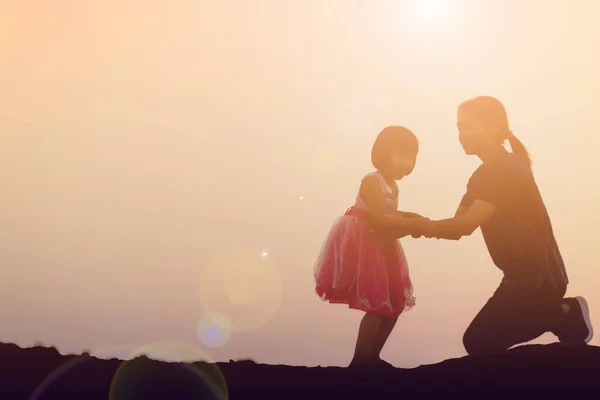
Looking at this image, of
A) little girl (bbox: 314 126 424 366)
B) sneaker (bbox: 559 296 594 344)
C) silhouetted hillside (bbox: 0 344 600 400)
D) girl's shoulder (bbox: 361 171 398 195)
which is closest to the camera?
silhouetted hillside (bbox: 0 344 600 400)

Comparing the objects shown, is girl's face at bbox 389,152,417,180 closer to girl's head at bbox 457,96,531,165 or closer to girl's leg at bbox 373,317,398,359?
girl's head at bbox 457,96,531,165

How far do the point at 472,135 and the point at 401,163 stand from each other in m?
0.76

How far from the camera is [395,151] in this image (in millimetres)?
5305

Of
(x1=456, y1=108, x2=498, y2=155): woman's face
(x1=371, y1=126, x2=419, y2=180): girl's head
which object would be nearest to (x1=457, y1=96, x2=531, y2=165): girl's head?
(x1=456, y1=108, x2=498, y2=155): woman's face

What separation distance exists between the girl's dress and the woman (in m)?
0.57

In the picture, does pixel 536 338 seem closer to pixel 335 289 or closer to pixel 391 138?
pixel 335 289

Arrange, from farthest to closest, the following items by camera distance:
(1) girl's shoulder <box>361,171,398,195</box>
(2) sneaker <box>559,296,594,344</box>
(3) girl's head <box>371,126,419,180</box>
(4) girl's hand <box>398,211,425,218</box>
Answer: (3) girl's head <box>371,126,419,180</box>, (1) girl's shoulder <box>361,171,398,195</box>, (4) girl's hand <box>398,211,425,218</box>, (2) sneaker <box>559,296,594,344</box>

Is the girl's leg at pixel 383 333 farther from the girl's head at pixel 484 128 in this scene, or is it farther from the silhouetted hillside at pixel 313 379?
the girl's head at pixel 484 128

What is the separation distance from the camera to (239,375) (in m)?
4.08

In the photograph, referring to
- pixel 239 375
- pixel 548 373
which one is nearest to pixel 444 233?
pixel 548 373

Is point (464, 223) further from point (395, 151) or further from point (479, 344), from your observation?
point (395, 151)

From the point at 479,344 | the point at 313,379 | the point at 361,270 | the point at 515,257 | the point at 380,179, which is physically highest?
the point at 380,179

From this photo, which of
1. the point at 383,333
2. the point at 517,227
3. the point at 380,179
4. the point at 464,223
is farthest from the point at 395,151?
the point at 383,333

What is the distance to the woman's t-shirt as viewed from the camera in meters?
4.31
